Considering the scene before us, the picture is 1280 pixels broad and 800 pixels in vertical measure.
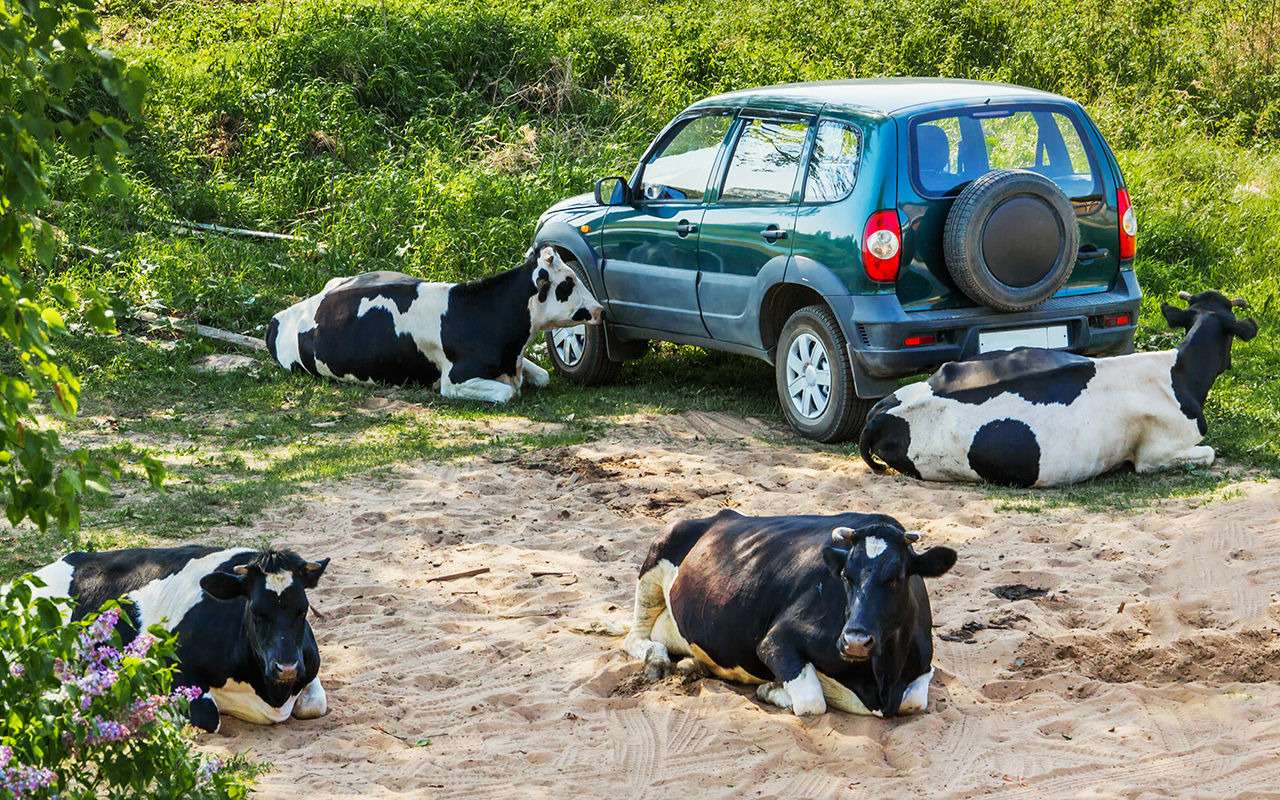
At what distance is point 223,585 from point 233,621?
0.24m

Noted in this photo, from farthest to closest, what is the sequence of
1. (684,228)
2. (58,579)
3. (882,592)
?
(684,228), (58,579), (882,592)

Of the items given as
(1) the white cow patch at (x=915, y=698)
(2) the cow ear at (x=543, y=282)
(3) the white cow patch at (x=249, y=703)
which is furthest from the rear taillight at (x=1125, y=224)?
(3) the white cow patch at (x=249, y=703)

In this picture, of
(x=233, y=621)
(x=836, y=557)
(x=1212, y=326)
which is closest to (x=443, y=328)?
(x=1212, y=326)

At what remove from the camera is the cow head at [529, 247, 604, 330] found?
11703mm

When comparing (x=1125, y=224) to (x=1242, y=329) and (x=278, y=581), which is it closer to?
(x=1242, y=329)

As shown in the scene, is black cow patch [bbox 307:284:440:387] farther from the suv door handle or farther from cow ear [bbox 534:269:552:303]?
the suv door handle

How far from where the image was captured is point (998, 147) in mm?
9852

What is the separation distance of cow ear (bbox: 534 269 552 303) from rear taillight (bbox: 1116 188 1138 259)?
162 inches

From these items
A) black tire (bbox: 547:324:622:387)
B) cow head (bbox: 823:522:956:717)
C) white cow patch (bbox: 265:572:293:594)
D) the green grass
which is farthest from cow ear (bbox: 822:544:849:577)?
black tire (bbox: 547:324:622:387)

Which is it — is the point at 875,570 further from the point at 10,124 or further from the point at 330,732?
the point at 10,124

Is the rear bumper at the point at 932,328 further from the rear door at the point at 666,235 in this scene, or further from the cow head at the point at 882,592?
the cow head at the point at 882,592

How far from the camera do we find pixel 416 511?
8.70 m

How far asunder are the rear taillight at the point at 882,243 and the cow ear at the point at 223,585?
4.84 m

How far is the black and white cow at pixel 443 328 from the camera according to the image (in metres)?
11.8
